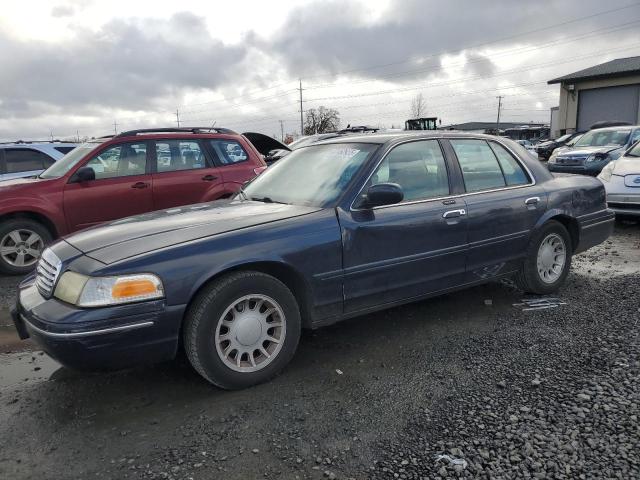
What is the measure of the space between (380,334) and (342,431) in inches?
56.3

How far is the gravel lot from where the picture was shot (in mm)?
2475

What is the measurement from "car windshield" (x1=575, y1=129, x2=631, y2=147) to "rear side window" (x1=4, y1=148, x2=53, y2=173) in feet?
43.1

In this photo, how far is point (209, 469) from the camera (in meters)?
2.46

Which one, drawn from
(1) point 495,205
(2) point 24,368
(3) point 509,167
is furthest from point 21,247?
(3) point 509,167

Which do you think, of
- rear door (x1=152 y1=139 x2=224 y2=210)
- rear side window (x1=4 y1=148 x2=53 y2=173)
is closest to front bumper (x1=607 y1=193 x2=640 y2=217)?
rear door (x1=152 y1=139 x2=224 y2=210)

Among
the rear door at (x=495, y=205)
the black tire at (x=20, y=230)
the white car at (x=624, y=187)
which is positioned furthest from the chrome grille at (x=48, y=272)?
the white car at (x=624, y=187)

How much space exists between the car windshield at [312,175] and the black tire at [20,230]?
3328 millimetres

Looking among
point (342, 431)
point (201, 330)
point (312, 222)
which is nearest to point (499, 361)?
point (342, 431)

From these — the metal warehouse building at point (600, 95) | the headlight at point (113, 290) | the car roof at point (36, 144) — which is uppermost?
the metal warehouse building at point (600, 95)

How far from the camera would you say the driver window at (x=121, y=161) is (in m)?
6.55

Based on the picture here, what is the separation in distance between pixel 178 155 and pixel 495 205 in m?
4.43

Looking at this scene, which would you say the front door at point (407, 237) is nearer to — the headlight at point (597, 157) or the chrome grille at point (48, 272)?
the chrome grille at point (48, 272)

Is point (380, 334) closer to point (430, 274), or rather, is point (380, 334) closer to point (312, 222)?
point (430, 274)

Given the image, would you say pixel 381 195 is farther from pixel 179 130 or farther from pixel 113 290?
pixel 179 130
